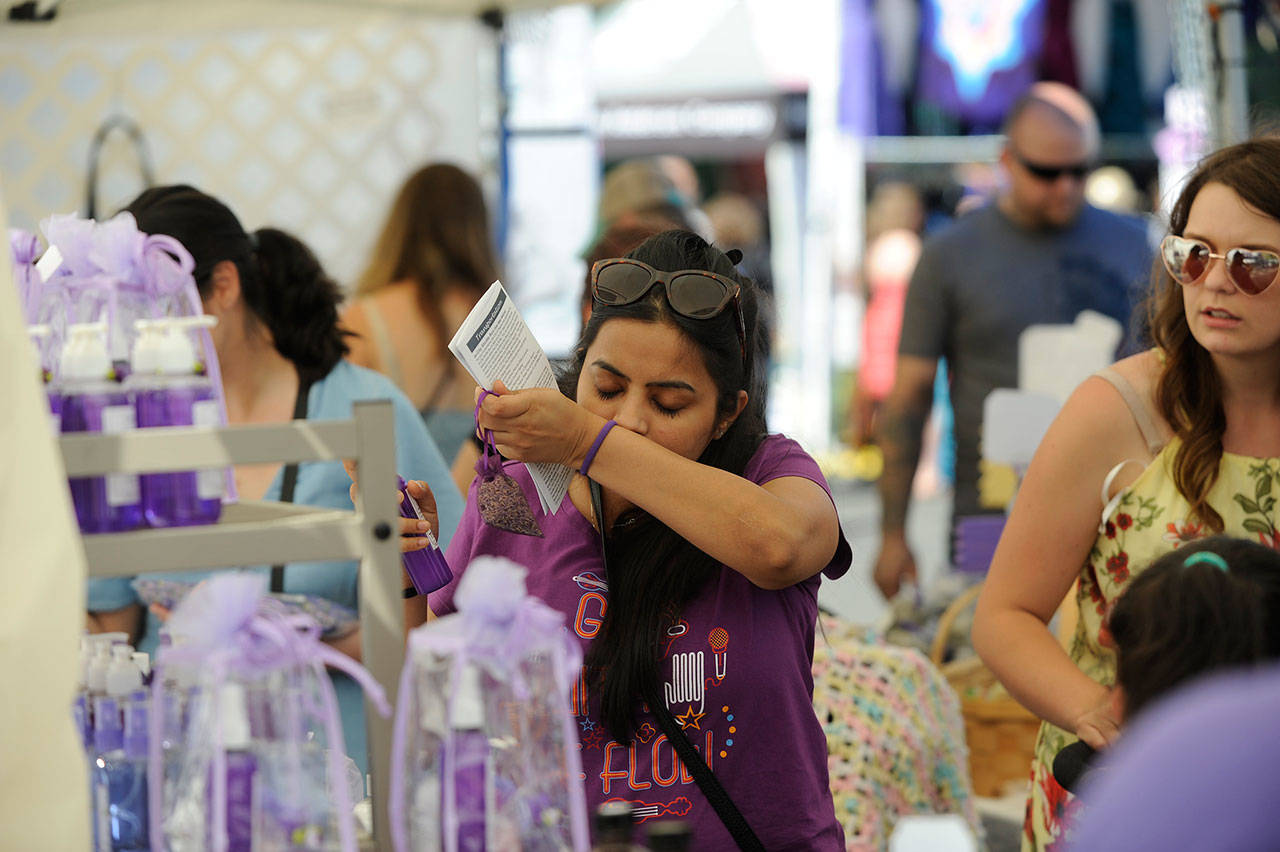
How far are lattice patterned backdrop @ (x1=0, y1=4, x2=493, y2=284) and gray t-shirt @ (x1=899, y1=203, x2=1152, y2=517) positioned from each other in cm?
138

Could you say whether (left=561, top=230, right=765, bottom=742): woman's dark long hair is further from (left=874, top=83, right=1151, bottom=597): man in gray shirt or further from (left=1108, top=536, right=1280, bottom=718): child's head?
(left=874, top=83, right=1151, bottom=597): man in gray shirt

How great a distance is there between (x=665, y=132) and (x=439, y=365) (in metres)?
5.97

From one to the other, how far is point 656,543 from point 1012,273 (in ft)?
8.01

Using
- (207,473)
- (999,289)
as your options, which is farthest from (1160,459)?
(999,289)

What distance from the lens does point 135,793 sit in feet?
3.75

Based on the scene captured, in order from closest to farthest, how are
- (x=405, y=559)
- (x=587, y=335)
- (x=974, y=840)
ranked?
1. (x=405, y=559)
2. (x=587, y=335)
3. (x=974, y=840)

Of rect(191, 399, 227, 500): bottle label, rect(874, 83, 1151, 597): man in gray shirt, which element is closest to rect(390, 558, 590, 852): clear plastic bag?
rect(191, 399, 227, 500): bottle label

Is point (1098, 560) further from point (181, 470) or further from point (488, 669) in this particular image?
point (181, 470)

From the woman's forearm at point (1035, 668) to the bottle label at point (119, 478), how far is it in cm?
108

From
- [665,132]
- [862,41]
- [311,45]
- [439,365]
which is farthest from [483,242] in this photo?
[862,41]

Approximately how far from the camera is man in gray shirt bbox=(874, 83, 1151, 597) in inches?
145

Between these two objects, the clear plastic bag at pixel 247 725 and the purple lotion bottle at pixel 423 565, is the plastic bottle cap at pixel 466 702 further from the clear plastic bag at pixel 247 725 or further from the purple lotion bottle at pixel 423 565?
the purple lotion bottle at pixel 423 565

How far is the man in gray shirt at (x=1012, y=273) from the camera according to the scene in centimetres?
367

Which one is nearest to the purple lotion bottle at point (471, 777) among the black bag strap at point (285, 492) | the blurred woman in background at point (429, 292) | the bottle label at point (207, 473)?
the bottle label at point (207, 473)
